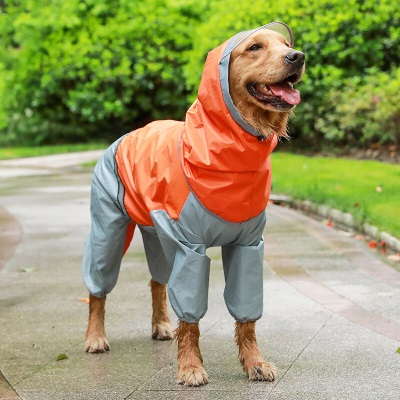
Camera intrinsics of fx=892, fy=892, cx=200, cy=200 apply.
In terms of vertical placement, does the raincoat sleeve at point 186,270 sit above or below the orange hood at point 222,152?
below

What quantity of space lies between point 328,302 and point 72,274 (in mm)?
2477

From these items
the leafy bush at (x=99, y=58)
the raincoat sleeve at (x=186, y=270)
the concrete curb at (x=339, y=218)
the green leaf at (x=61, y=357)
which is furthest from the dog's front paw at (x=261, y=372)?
the leafy bush at (x=99, y=58)

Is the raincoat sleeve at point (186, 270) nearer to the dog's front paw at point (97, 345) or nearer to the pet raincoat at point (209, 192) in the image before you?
the pet raincoat at point (209, 192)

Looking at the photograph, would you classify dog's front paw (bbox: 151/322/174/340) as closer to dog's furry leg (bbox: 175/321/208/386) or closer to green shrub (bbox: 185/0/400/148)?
dog's furry leg (bbox: 175/321/208/386)

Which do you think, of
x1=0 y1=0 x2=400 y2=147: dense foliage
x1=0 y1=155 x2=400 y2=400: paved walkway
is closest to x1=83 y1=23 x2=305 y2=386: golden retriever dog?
x1=0 y1=155 x2=400 y2=400: paved walkway

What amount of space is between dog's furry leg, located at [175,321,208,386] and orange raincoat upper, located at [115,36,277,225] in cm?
63

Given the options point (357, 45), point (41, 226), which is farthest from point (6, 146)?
point (41, 226)

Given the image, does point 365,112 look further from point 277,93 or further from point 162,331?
point 277,93

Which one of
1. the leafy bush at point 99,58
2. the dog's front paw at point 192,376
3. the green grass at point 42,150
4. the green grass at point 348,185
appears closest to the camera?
the dog's front paw at point 192,376

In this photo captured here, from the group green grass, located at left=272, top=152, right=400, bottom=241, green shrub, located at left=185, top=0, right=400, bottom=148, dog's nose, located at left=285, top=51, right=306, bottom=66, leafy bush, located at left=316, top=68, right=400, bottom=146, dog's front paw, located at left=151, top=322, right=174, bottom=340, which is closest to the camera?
dog's nose, located at left=285, top=51, right=306, bottom=66

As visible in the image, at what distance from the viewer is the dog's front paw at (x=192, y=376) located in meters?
4.68

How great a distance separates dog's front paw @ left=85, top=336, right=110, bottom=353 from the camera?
543cm

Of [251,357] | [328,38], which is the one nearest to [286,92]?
[251,357]

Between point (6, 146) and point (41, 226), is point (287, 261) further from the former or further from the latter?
point (6, 146)
